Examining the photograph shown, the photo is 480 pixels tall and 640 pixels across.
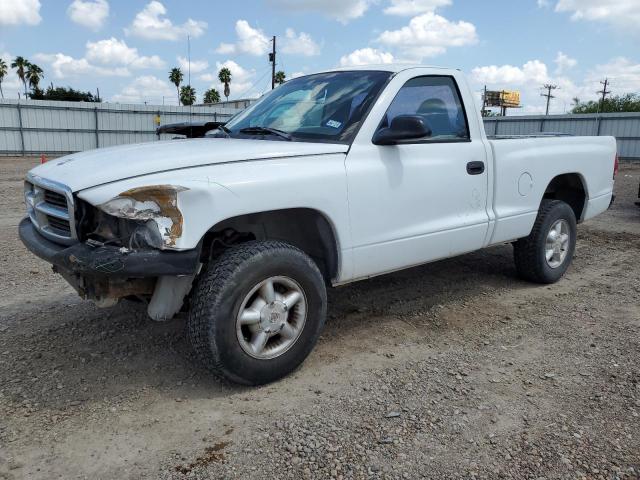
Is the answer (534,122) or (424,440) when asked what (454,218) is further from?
(534,122)

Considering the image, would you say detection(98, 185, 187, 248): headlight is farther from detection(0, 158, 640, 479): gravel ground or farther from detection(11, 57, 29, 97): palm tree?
detection(11, 57, 29, 97): palm tree

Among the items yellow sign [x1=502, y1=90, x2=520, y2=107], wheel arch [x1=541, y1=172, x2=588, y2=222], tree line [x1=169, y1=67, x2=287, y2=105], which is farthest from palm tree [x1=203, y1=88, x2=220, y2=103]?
wheel arch [x1=541, y1=172, x2=588, y2=222]

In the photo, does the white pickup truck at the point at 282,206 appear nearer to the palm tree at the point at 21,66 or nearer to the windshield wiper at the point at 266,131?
the windshield wiper at the point at 266,131

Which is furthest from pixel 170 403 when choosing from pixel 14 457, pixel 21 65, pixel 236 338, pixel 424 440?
pixel 21 65

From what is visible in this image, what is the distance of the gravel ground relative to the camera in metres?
2.53

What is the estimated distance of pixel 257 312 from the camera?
10.1ft

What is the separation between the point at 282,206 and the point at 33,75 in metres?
71.8

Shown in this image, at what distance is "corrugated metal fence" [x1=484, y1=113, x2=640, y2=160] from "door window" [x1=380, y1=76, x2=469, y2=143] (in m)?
20.6

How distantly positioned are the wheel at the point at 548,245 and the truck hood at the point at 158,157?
248 cm

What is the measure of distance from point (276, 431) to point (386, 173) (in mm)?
1742

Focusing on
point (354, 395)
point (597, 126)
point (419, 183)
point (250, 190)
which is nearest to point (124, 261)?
point (250, 190)

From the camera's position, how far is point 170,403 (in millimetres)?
3031

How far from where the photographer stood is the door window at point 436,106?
12.9 ft

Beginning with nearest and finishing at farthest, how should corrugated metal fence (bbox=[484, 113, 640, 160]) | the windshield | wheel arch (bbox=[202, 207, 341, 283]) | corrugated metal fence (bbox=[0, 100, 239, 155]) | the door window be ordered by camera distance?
wheel arch (bbox=[202, 207, 341, 283]) < the windshield < the door window < corrugated metal fence (bbox=[0, 100, 239, 155]) < corrugated metal fence (bbox=[484, 113, 640, 160])
